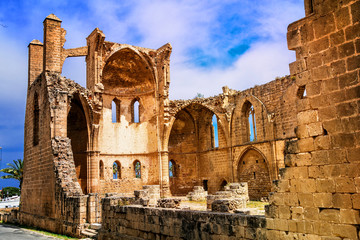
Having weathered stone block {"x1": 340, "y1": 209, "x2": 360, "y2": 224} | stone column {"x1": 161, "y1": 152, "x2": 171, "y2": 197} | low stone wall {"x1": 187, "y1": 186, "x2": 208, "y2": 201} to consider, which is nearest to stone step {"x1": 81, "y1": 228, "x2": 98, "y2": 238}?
weathered stone block {"x1": 340, "y1": 209, "x2": 360, "y2": 224}

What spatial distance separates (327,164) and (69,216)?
10.4 m

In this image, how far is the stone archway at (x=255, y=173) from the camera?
64.5ft

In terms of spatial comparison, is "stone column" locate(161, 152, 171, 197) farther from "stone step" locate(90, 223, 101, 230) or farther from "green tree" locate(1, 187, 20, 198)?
"green tree" locate(1, 187, 20, 198)

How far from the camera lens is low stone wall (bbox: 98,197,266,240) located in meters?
5.87

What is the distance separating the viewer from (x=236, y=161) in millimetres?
21391

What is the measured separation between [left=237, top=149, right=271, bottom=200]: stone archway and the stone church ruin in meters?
0.06

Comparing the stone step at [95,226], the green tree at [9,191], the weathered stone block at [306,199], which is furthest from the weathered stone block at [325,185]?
the green tree at [9,191]

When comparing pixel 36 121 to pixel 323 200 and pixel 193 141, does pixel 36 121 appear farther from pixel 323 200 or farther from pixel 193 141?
pixel 323 200

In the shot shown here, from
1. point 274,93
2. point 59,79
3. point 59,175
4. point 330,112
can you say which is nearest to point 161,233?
point 330,112

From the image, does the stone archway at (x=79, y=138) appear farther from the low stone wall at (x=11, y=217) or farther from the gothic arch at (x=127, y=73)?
the low stone wall at (x=11, y=217)

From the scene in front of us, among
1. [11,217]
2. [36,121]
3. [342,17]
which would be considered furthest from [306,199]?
[11,217]

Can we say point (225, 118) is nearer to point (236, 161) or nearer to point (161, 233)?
point (236, 161)

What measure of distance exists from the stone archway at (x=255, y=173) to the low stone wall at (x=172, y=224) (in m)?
11.5

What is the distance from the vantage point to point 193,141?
25.2m
